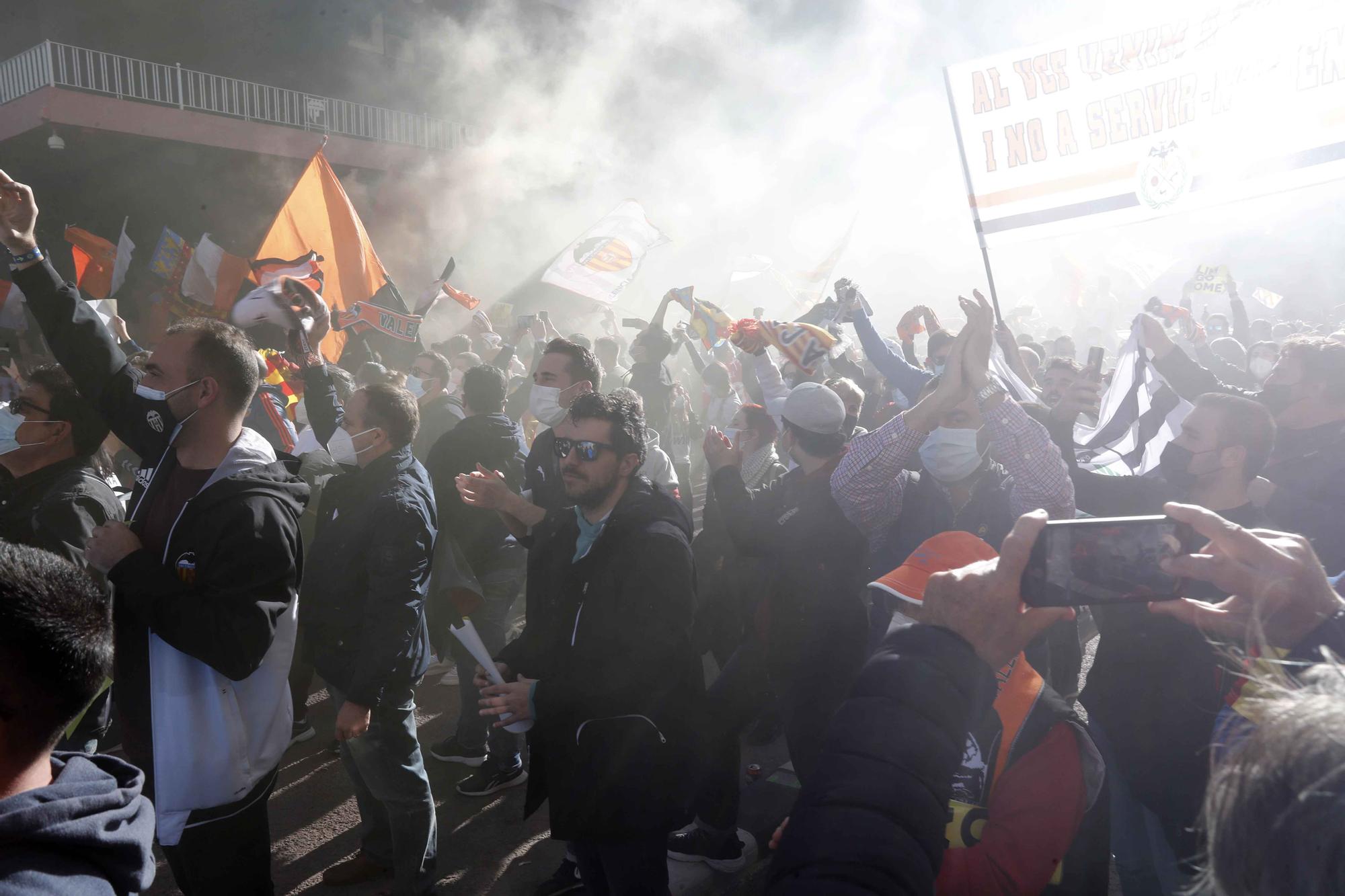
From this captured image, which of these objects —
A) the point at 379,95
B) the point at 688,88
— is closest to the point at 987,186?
the point at 379,95

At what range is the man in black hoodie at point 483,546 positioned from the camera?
13.6ft

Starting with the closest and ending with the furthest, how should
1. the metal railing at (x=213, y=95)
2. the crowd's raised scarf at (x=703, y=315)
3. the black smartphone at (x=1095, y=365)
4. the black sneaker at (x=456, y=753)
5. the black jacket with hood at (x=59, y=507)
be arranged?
the black jacket with hood at (x=59, y=507) < the black smartphone at (x=1095, y=365) < the black sneaker at (x=456, y=753) < the crowd's raised scarf at (x=703, y=315) < the metal railing at (x=213, y=95)

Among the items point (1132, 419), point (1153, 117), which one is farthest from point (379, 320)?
point (1153, 117)

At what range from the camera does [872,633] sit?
113 inches

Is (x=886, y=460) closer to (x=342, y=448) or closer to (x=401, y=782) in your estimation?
(x=401, y=782)

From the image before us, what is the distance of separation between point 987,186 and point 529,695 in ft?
16.8

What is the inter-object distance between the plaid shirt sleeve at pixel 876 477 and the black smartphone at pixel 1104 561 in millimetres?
1713

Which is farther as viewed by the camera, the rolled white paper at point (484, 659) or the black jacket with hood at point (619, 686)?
the rolled white paper at point (484, 659)

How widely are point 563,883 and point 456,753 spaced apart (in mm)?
1313

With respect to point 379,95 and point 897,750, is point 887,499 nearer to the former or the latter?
point 897,750

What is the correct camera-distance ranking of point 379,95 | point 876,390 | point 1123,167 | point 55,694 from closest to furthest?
point 55,694 < point 1123,167 < point 876,390 < point 379,95

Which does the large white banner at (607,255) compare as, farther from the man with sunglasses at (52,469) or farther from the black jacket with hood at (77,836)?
the black jacket with hood at (77,836)

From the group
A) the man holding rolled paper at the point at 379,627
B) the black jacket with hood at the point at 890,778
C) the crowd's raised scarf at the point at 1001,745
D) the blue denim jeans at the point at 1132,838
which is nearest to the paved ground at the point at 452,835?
the man holding rolled paper at the point at 379,627

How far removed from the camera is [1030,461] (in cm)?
295
